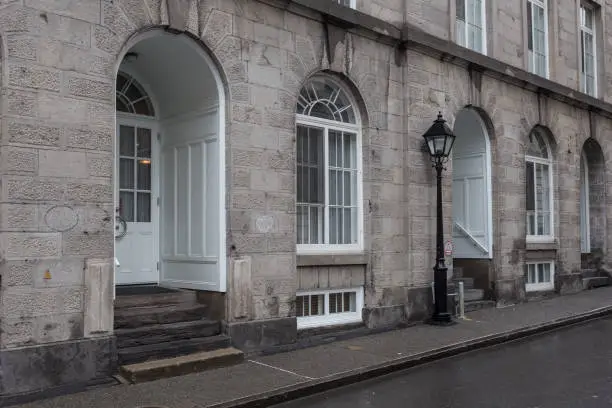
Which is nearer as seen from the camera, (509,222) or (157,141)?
(157,141)

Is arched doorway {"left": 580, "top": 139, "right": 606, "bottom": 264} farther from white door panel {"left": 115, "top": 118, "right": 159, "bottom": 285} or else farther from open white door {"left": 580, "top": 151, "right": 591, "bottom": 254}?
white door panel {"left": 115, "top": 118, "right": 159, "bottom": 285}

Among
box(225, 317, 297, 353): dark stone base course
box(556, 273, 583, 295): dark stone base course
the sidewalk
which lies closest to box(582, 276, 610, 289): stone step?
box(556, 273, 583, 295): dark stone base course

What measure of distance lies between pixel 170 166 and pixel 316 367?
3998 millimetres

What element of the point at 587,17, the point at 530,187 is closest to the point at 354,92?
the point at 530,187

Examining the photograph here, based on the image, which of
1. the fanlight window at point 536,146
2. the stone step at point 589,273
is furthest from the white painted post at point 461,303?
the stone step at point 589,273

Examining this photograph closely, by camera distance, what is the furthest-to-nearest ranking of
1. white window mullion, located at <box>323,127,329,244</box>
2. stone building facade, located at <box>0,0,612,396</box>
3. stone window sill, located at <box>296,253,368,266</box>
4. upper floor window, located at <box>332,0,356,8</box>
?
upper floor window, located at <box>332,0,356,8</box> → white window mullion, located at <box>323,127,329,244</box> → stone window sill, located at <box>296,253,368,266</box> → stone building facade, located at <box>0,0,612,396</box>

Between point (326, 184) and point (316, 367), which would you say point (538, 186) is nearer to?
point (326, 184)

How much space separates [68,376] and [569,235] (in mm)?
13275

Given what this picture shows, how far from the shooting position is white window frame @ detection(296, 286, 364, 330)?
1004cm

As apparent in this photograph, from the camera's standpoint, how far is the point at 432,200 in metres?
12.0

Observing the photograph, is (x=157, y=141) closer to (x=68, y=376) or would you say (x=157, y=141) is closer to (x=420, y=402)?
(x=68, y=376)

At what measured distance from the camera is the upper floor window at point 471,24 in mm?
13539

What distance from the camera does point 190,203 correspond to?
962cm

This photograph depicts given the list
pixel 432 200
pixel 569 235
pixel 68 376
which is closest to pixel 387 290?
pixel 432 200
